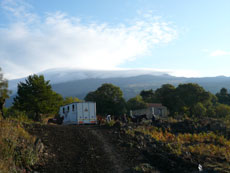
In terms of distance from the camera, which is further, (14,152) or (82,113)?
(82,113)

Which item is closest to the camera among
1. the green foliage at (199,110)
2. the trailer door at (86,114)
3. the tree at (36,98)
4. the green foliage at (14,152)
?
the green foliage at (14,152)

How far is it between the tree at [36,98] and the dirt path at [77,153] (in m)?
28.1

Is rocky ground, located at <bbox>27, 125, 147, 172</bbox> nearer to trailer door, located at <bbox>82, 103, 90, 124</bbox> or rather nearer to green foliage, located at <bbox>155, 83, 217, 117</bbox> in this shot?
trailer door, located at <bbox>82, 103, 90, 124</bbox>

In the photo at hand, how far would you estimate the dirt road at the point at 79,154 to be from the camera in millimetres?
9523

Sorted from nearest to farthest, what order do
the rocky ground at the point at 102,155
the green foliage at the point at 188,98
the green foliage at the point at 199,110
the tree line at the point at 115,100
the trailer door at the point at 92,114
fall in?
the rocky ground at the point at 102,155 → the trailer door at the point at 92,114 → the tree line at the point at 115,100 → the green foliage at the point at 199,110 → the green foliage at the point at 188,98

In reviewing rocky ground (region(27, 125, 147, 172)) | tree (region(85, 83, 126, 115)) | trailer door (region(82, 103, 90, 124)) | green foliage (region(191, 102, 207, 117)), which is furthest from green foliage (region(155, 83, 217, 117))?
rocky ground (region(27, 125, 147, 172))

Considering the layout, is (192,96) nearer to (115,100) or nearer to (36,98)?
(115,100)

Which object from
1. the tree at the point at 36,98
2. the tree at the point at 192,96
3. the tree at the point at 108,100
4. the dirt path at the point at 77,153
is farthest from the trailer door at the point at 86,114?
the tree at the point at 192,96

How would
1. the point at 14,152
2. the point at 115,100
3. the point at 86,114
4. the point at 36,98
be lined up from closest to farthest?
1. the point at 14,152
2. the point at 86,114
3. the point at 36,98
4. the point at 115,100

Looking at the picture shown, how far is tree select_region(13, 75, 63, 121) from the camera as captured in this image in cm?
4181

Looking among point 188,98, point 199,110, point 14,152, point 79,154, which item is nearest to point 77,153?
point 79,154

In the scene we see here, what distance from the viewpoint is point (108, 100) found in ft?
198

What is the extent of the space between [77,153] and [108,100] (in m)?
49.0

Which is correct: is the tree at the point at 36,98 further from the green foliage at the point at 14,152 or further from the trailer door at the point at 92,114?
the green foliage at the point at 14,152
